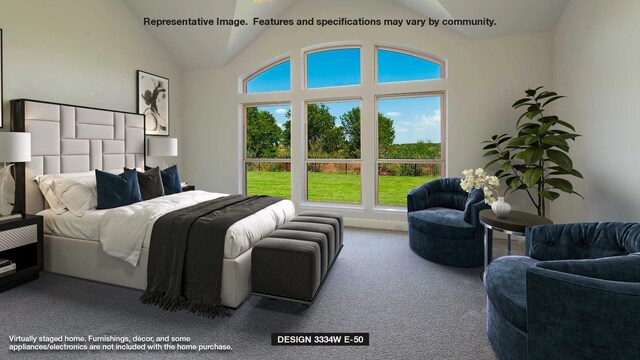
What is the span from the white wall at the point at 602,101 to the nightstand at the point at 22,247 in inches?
220

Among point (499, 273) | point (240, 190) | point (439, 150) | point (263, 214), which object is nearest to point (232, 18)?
point (240, 190)

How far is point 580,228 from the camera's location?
6.93 feet

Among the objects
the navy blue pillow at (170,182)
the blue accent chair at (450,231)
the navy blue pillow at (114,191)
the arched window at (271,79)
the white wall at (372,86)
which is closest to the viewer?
the navy blue pillow at (114,191)

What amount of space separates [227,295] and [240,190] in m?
3.65

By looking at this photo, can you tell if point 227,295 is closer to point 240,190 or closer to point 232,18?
point 240,190

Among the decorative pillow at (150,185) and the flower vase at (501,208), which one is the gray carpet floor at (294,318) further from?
the decorative pillow at (150,185)

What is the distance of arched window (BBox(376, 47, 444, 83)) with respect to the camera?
4.78 meters

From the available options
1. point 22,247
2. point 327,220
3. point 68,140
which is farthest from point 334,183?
point 22,247

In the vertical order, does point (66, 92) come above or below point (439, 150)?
above

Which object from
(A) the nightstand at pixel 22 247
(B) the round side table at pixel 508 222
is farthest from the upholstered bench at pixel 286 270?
(A) the nightstand at pixel 22 247

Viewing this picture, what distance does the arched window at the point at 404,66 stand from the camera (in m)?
4.78

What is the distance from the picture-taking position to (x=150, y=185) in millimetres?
3684

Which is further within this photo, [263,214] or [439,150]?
[439,150]

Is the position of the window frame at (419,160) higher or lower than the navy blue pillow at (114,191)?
higher
